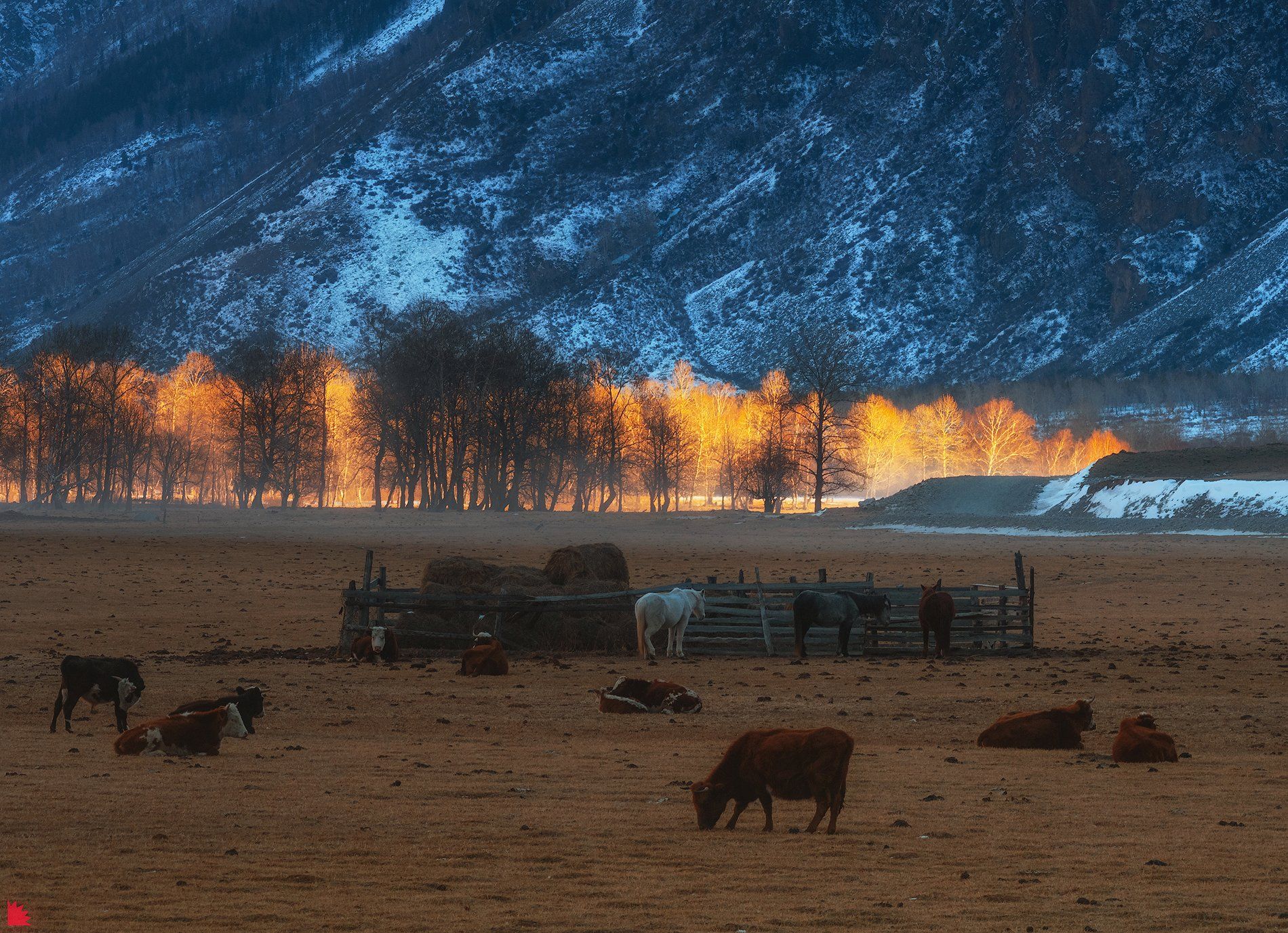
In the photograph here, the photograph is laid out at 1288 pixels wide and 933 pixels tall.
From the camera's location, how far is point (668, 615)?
1111 inches

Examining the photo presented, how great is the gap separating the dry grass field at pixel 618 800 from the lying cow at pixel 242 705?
0.46 meters

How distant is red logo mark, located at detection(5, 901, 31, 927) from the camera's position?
9.05 metres

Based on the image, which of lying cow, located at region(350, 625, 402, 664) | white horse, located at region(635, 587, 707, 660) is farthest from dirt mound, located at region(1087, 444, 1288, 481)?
lying cow, located at region(350, 625, 402, 664)

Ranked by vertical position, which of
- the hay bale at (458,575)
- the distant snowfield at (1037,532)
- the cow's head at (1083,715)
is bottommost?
the cow's head at (1083,715)

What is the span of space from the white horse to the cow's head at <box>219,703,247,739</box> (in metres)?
11.2

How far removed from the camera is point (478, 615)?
29609mm

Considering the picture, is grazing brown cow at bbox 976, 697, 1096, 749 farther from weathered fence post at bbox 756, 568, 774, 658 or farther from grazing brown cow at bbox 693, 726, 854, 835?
weathered fence post at bbox 756, 568, 774, 658

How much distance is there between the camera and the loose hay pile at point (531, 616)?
29.9 m

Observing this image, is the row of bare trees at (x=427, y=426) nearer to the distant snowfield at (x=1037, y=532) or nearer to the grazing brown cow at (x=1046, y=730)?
the distant snowfield at (x=1037, y=532)

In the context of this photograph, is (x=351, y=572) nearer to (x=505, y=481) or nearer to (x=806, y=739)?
(x=806, y=739)

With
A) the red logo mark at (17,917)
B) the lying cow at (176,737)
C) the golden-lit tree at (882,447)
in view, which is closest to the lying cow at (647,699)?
the lying cow at (176,737)

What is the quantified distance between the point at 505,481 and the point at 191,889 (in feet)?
340

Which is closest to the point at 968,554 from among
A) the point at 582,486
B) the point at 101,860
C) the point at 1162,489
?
the point at 1162,489

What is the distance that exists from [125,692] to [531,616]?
1270cm
